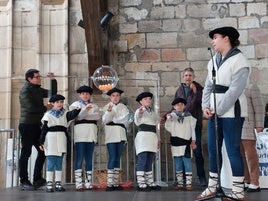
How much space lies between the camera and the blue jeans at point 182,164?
15.2ft

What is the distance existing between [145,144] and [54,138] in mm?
956

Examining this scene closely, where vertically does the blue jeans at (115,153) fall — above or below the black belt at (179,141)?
below

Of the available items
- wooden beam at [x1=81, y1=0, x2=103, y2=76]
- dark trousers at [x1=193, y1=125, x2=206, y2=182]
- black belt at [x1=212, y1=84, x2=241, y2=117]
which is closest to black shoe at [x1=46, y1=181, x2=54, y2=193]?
dark trousers at [x1=193, y1=125, x2=206, y2=182]

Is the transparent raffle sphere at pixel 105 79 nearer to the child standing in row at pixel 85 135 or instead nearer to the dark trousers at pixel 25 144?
the child standing in row at pixel 85 135

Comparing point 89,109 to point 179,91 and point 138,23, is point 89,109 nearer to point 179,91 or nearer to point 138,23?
point 179,91

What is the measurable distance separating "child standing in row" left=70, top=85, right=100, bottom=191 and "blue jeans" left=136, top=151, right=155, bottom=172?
54 cm

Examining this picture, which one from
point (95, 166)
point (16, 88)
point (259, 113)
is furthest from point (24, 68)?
point (259, 113)

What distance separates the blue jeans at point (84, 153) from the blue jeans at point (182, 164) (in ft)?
3.16

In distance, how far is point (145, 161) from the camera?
438cm

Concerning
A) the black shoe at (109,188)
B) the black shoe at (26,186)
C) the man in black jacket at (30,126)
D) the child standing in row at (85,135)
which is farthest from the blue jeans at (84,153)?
the black shoe at (26,186)

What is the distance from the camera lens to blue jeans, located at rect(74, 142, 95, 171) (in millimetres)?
4479

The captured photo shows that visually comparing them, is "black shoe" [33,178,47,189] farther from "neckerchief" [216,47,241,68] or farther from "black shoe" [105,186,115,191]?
"neckerchief" [216,47,241,68]

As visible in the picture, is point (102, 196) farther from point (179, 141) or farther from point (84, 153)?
point (179, 141)

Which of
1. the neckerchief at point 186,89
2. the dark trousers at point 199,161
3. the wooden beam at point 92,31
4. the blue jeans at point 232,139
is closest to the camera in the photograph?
the blue jeans at point 232,139
